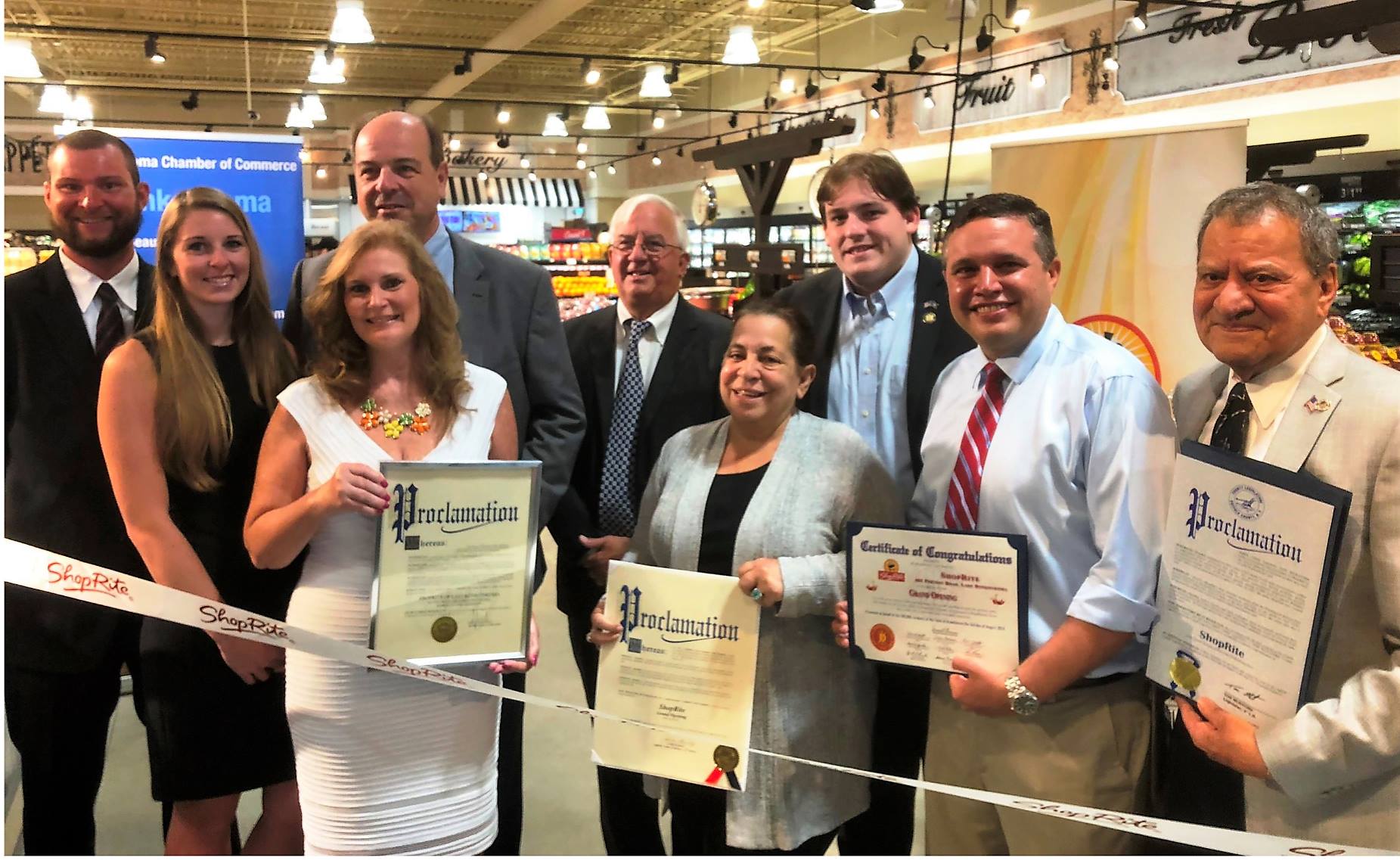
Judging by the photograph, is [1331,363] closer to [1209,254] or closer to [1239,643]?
[1209,254]

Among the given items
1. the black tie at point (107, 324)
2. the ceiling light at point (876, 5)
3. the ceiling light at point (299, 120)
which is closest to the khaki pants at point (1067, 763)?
the black tie at point (107, 324)

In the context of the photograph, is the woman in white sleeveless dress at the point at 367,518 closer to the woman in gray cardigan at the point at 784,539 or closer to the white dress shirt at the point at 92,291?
the woman in gray cardigan at the point at 784,539

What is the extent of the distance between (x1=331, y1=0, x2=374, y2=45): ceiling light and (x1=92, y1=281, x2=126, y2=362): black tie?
3627mm

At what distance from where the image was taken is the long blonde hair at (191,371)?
202 centimetres

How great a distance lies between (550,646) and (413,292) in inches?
123

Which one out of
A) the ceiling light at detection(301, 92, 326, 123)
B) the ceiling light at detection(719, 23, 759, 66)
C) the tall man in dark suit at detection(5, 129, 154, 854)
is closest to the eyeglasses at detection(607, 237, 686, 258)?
the tall man in dark suit at detection(5, 129, 154, 854)

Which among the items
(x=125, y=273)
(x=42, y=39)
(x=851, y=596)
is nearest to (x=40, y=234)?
(x=42, y=39)

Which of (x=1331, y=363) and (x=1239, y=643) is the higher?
(x=1331, y=363)

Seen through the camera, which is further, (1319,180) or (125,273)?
A: (1319,180)

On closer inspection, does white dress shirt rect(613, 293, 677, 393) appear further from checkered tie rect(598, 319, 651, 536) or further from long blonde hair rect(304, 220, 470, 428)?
long blonde hair rect(304, 220, 470, 428)

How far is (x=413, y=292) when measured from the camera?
199cm

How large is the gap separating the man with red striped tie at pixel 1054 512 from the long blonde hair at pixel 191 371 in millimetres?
1536

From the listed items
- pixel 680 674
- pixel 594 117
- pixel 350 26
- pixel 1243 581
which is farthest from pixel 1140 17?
pixel 680 674

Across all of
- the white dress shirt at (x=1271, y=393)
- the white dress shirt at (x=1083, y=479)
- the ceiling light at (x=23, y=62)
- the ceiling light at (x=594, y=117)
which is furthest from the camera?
the ceiling light at (x=594, y=117)
